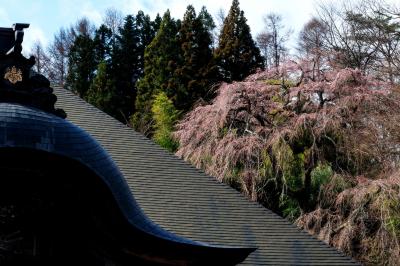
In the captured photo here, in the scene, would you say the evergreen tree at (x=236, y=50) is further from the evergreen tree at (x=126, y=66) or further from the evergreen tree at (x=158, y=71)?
the evergreen tree at (x=126, y=66)

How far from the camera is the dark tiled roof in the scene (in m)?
8.45

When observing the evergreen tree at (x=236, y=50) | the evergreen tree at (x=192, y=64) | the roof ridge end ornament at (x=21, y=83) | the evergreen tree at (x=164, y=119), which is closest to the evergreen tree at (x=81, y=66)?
the evergreen tree at (x=192, y=64)

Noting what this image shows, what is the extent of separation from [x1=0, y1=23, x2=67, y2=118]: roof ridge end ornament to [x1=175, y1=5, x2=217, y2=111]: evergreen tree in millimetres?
18513

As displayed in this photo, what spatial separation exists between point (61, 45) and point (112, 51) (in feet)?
22.2

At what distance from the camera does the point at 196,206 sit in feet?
29.2

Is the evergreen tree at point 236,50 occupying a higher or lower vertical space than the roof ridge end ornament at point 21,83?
higher

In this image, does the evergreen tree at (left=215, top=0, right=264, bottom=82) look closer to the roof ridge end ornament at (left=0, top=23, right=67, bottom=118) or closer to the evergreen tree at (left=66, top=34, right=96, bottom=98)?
the evergreen tree at (left=66, top=34, right=96, bottom=98)

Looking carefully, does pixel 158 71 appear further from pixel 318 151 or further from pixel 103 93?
pixel 318 151

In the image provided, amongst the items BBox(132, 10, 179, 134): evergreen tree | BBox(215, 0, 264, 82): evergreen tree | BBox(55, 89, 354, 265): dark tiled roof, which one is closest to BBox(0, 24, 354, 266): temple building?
BBox(55, 89, 354, 265): dark tiled roof

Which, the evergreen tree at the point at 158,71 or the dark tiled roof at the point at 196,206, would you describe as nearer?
the dark tiled roof at the point at 196,206

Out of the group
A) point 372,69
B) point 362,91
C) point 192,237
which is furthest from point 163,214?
point 372,69

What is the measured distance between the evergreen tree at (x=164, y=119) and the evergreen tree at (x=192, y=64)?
109 centimetres

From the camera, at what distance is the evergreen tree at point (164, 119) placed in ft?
71.3

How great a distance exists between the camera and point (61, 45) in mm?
36688
